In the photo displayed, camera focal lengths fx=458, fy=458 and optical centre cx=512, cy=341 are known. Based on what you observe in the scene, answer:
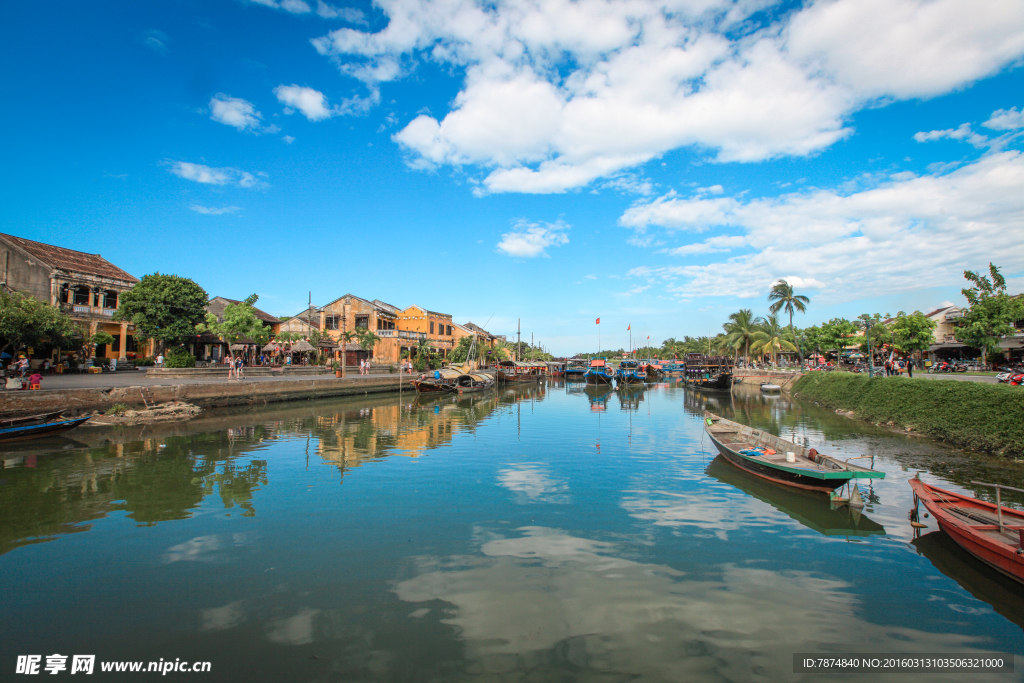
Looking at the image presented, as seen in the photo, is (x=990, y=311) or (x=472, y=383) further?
(x=472, y=383)

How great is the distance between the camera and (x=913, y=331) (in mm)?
37906

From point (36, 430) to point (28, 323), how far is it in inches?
372

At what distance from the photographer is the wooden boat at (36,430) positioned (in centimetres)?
1591

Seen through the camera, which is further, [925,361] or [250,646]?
[925,361]

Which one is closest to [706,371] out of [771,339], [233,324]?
[771,339]

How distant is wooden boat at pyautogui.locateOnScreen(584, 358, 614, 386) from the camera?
193 feet

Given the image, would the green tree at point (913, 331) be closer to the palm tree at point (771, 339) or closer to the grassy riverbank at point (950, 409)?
the grassy riverbank at point (950, 409)

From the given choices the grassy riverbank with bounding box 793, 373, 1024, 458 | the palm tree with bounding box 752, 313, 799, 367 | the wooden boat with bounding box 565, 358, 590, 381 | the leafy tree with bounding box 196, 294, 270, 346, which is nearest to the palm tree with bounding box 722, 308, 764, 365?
the palm tree with bounding box 752, 313, 799, 367

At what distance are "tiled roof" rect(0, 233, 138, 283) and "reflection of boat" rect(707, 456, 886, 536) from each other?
44.4 meters

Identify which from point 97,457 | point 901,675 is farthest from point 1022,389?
point 97,457

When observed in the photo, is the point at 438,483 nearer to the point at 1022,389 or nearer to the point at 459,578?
the point at 459,578

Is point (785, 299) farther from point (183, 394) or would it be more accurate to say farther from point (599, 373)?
point (183, 394)

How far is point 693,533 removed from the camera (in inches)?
344

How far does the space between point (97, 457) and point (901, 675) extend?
1977 cm
